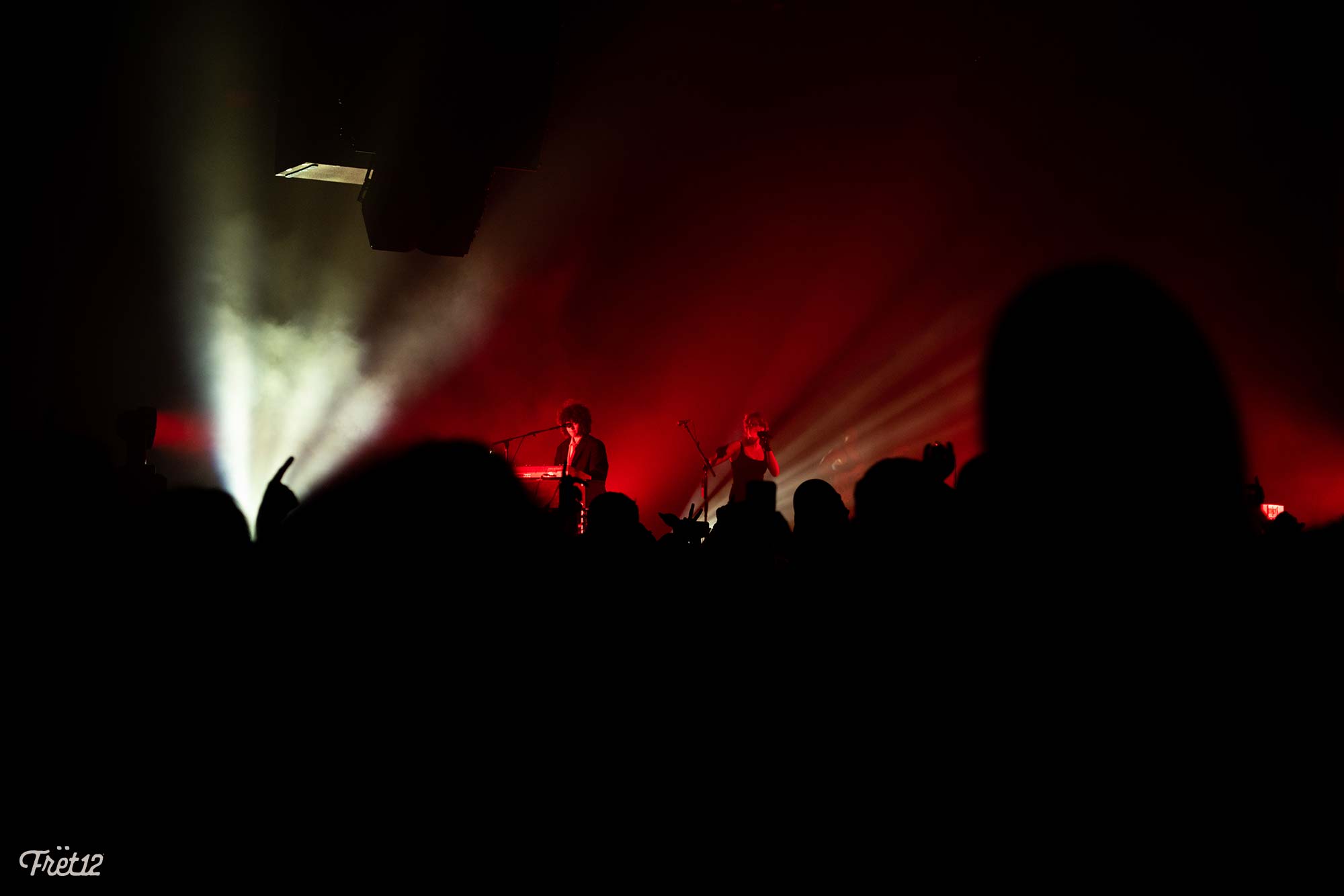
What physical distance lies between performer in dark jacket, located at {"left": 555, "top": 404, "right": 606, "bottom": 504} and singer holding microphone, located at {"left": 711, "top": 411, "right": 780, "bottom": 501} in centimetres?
116

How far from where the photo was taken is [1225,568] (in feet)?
4.44

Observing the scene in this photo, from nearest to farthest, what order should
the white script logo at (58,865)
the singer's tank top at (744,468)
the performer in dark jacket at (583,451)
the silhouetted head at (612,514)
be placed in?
the white script logo at (58,865) < the silhouetted head at (612,514) < the performer in dark jacket at (583,451) < the singer's tank top at (744,468)

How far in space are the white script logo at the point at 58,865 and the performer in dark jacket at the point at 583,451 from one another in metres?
4.22

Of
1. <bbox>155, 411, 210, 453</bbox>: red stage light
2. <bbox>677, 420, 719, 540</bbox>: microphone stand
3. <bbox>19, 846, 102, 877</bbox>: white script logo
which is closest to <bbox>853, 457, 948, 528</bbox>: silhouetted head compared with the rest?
<bbox>19, 846, 102, 877</bbox>: white script logo

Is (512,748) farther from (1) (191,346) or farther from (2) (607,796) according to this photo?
(1) (191,346)

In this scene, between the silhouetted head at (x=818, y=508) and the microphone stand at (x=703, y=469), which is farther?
the microphone stand at (x=703, y=469)

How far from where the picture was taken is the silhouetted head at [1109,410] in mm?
1429

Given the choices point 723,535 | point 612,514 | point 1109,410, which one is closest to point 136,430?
point 612,514

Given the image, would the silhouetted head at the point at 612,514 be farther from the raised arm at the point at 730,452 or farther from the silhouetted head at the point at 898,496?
the raised arm at the point at 730,452

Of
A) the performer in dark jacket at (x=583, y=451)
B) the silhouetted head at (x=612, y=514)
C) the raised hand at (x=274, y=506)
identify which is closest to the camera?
the raised hand at (x=274, y=506)

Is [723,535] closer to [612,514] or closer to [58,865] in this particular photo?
[612,514]

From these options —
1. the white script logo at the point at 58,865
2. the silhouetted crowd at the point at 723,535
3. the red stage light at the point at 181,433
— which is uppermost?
the red stage light at the point at 181,433

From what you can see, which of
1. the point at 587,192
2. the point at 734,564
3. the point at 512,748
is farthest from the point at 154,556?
the point at 587,192

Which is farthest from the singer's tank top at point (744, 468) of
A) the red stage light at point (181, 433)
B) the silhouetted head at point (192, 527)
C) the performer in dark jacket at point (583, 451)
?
the silhouetted head at point (192, 527)
